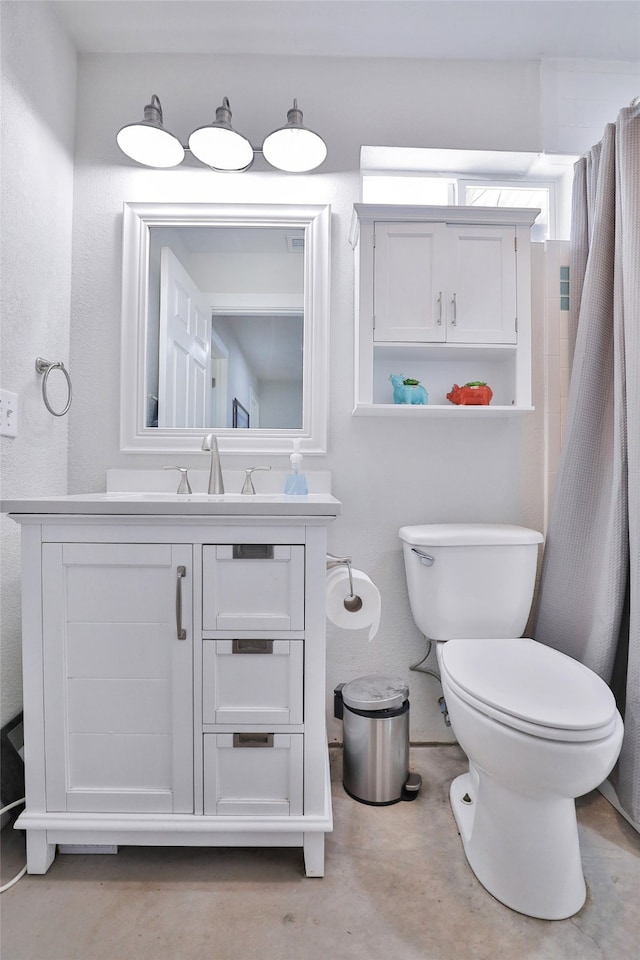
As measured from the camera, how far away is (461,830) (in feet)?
4.52

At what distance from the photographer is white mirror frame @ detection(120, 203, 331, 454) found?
1.80 m

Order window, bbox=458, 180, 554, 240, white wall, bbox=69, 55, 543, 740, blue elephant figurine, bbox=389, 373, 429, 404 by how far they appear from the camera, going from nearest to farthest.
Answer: blue elephant figurine, bbox=389, 373, 429, 404
white wall, bbox=69, 55, 543, 740
window, bbox=458, 180, 554, 240

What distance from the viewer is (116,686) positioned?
125 centimetres

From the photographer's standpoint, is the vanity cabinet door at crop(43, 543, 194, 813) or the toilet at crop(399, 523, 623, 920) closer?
the toilet at crop(399, 523, 623, 920)

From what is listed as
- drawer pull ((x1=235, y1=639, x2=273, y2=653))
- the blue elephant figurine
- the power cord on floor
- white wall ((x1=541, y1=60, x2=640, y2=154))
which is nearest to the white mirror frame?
the blue elephant figurine

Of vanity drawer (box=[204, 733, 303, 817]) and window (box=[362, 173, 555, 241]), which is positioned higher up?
window (box=[362, 173, 555, 241])

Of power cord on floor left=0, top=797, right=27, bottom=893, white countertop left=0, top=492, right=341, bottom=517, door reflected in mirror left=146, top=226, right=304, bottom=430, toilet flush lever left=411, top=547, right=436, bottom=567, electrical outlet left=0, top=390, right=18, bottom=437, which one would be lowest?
power cord on floor left=0, top=797, right=27, bottom=893

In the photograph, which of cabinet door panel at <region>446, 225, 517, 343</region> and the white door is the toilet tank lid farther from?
the white door

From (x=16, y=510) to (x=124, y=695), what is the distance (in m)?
0.49

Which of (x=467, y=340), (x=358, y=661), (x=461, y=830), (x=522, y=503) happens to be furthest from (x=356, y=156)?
(x=461, y=830)

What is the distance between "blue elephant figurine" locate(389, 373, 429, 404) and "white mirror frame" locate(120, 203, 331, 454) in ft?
0.77

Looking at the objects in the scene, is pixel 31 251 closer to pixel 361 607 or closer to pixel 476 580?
pixel 361 607

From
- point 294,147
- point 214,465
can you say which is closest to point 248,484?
point 214,465

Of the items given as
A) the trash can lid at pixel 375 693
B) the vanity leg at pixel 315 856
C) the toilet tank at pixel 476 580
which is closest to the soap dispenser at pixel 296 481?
the toilet tank at pixel 476 580
